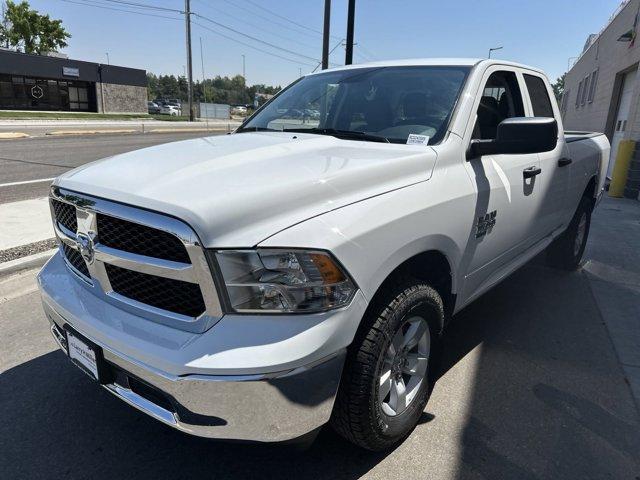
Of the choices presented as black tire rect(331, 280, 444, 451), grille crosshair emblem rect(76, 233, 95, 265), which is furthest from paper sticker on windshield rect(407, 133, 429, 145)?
grille crosshair emblem rect(76, 233, 95, 265)

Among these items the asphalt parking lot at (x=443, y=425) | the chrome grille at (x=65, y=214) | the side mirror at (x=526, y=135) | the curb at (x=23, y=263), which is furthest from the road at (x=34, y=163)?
the side mirror at (x=526, y=135)

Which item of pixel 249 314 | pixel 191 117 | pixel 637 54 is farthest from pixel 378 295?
pixel 191 117

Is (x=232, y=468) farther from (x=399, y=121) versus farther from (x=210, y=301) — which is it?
(x=399, y=121)

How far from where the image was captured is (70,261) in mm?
2480

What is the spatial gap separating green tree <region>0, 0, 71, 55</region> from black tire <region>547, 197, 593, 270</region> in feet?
218

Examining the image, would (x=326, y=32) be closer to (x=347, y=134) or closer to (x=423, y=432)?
(x=347, y=134)

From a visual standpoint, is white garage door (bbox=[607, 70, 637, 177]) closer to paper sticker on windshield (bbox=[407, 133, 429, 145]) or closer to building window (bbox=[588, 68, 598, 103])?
building window (bbox=[588, 68, 598, 103])

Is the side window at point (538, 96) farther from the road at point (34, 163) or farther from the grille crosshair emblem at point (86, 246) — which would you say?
the road at point (34, 163)

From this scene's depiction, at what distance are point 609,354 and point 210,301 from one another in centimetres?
314

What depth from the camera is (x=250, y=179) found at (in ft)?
6.72

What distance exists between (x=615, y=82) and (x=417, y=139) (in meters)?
17.2

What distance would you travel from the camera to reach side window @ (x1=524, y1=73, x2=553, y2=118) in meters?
3.85

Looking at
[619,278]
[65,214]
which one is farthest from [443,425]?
[619,278]

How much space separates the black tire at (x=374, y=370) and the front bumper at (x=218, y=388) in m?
0.14
